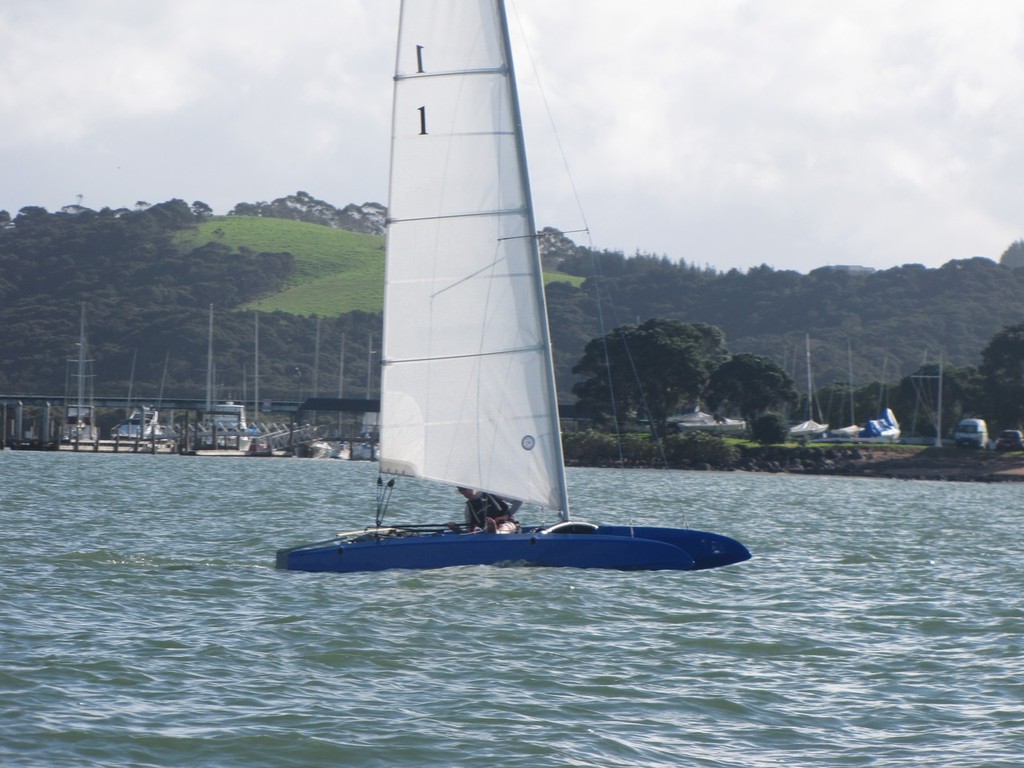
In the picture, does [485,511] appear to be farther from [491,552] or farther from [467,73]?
[467,73]

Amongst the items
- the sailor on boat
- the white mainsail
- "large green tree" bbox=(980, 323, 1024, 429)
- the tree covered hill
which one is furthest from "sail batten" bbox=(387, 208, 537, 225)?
the tree covered hill

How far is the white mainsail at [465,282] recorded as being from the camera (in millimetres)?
19172

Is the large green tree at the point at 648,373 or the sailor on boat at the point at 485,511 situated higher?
the large green tree at the point at 648,373

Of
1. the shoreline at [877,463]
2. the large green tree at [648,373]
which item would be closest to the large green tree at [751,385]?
the large green tree at [648,373]

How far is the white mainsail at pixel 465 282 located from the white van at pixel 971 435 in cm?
6823

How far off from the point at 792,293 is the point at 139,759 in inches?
7059

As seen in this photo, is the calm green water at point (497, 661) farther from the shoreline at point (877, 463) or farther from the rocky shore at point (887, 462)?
the shoreline at point (877, 463)

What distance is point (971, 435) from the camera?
8306 centimetres

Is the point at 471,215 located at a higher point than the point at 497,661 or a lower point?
higher

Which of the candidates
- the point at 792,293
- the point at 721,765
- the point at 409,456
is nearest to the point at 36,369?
the point at 792,293

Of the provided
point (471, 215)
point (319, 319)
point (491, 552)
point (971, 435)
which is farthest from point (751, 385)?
point (319, 319)

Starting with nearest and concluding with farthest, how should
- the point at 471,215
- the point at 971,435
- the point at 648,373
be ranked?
the point at 471,215
the point at 971,435
the point at 648,373

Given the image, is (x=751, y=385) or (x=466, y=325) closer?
(x=466, y=325)

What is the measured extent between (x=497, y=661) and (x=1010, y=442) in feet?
242
